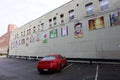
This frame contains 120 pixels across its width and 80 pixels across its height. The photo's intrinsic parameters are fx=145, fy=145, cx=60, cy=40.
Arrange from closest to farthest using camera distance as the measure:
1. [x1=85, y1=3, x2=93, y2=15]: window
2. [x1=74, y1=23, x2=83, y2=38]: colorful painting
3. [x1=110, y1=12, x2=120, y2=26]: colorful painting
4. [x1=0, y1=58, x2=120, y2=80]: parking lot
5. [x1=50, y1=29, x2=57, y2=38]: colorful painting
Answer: [x1=0, y1=58, x2=120, y2=80]: parking lot
[x1=110, y1=12, x2=120, y2=26]: colorful painting
[x1=85, y1=3, x2=93, y2=15]: window
[x1=74, y1=23, x2=83, y2=38]: colorful painting
[x1=50, y1=29, x2=57, y2=38]: colorful painting

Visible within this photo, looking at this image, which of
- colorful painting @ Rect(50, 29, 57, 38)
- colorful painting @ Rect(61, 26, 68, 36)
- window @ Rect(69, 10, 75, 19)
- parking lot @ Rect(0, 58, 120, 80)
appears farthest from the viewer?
colorful painting @ Rect(50, 29, 57, 38)

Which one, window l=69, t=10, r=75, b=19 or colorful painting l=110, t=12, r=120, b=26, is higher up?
window l=69, t=10, r=75, b=19

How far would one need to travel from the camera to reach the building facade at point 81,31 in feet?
59.2

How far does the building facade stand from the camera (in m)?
18.0

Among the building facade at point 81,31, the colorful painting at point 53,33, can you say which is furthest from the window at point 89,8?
the colorful painting at point 53,33

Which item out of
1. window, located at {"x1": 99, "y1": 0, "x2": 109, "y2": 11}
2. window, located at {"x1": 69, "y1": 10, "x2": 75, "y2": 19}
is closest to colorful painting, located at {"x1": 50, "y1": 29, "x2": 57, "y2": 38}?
window, located at {"x1": 69, "y1": 10, "x2": 75, "y2": 19}

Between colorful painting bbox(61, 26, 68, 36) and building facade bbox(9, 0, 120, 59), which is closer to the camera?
building facade bbox(9, 0, 120, 59)

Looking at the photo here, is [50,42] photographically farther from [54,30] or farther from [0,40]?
[0,40]

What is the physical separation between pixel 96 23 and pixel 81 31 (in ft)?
8.92

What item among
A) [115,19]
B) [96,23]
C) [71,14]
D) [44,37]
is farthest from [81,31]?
[44,37]

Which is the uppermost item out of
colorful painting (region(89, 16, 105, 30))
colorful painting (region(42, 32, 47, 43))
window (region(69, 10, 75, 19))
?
window (region(69, 10, 75, 19))

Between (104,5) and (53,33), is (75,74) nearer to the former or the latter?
(104,5)

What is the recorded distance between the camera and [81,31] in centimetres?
2164

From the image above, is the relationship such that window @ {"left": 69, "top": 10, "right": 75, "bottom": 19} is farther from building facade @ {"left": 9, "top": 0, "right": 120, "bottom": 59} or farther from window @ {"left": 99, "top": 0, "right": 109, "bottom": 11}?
window @ {"left": 99, "top": 0, "right": 109, "bottom": 11}
